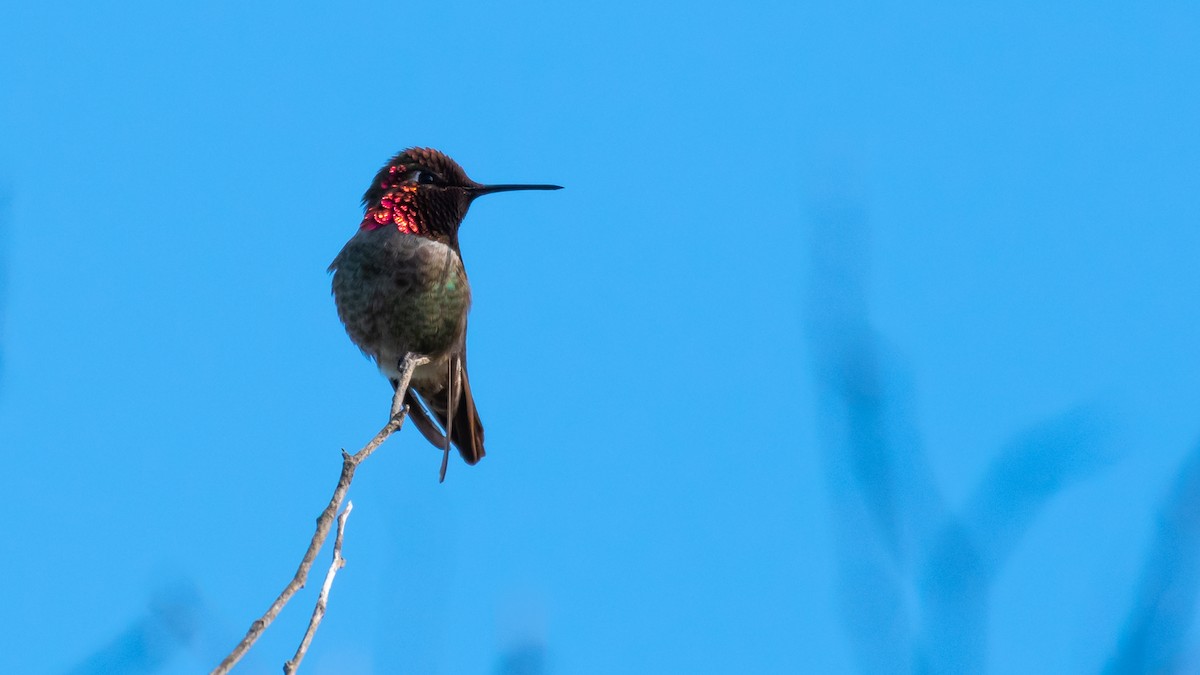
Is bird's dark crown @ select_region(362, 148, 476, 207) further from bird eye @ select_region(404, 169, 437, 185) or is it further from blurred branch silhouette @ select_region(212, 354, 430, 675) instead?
blurred branch silhouette @ select_region(212, 354, 430, 675)

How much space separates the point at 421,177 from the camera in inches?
293

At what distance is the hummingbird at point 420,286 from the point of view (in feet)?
22.2

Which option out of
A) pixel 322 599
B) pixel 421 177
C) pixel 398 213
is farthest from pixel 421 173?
pixel 322 599

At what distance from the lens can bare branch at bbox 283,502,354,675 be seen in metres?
2.34

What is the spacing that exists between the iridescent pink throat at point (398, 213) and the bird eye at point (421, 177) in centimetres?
11

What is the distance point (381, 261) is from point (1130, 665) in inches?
226

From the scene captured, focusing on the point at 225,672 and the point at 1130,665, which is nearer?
the point at 1130,665

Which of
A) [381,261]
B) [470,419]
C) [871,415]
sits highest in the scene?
[381,261]

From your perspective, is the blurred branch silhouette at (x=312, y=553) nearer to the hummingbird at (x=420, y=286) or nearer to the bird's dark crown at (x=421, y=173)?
the hummingbird at (x=420, y=286)

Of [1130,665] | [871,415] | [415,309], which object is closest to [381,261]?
[415,309]

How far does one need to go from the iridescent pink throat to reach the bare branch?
13.4ft

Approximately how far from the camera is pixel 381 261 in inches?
268

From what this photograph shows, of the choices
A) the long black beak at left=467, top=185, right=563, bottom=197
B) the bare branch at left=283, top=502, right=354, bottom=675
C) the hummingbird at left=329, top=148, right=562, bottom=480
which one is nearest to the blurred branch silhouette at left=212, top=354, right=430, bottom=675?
the bare branch at left=283, top=502, right=354, bottom=675

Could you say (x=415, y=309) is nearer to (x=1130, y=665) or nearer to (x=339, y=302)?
(x=339, y=302)
